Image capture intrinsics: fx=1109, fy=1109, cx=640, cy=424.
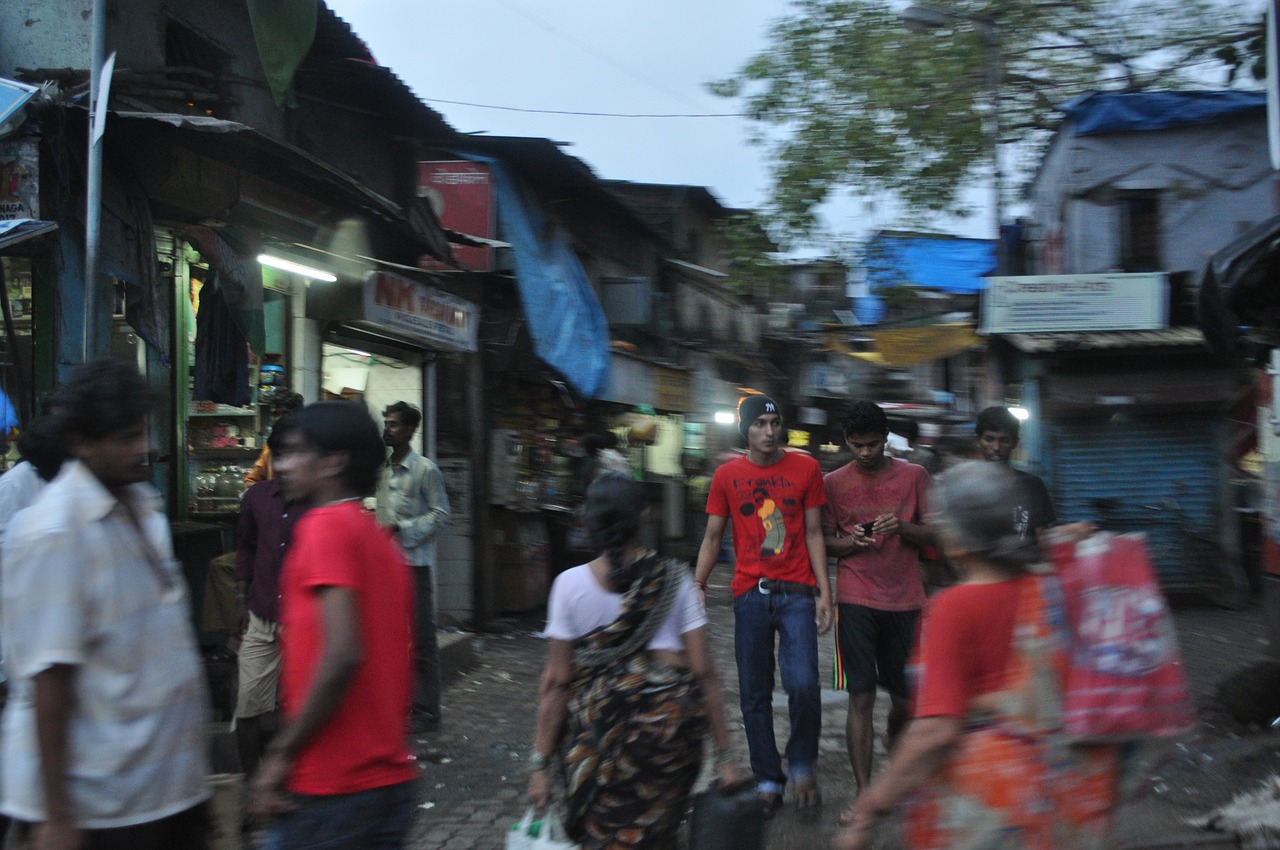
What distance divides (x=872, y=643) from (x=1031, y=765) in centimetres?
285

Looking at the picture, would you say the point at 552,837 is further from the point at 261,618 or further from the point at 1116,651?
the point at 261,618

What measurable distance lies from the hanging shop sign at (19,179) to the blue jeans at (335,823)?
5318mm

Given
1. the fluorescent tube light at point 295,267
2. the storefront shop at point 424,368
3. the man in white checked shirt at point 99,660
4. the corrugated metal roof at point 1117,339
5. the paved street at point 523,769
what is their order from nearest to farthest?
the man in white checked shirt at point 99,660
the paved street at point 523,769
the fluorescent tube light at point 295,267
the storefront shop at point 424,368
the corrugated metal roof at point 1117,339

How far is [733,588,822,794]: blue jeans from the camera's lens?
5.17 metres

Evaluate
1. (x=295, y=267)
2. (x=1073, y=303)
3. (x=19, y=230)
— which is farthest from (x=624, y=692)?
(x=1073, y=303)

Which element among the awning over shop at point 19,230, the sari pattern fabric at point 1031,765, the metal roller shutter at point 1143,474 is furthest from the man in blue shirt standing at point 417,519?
the metal roller shutter at point 1143,474

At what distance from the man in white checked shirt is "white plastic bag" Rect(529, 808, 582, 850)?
36.7 inches

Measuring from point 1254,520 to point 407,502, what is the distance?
12.6 m

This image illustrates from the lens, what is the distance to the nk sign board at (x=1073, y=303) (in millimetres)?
14000

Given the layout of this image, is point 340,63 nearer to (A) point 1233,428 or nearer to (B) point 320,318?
(B) point 320,318

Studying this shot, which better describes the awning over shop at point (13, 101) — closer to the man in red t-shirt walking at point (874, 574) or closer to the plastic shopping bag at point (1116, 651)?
the man in red t-shirt walking at point (874, 574)

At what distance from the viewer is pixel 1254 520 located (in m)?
15.0

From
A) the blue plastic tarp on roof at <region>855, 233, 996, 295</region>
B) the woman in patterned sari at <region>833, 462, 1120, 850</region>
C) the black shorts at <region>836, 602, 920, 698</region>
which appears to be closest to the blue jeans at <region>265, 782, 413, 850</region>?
the woman in patterned sari at <region>833, 462, 1120, 850</region>

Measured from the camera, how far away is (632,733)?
10.6ft
